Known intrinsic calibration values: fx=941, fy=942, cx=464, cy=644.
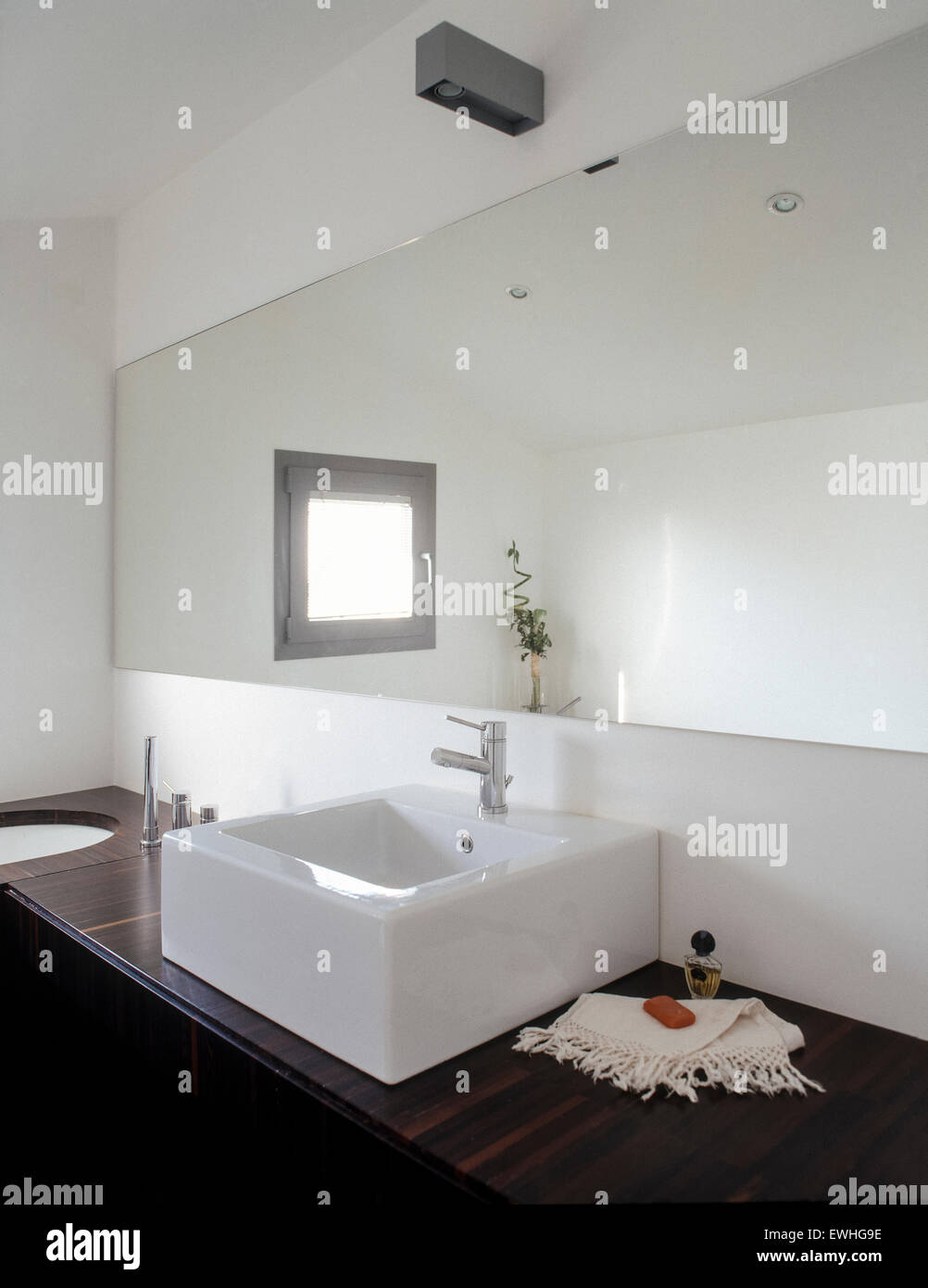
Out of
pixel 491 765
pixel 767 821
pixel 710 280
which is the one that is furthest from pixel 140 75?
pixel 767 821

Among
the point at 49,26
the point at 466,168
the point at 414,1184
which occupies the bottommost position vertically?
the point at 414,1184

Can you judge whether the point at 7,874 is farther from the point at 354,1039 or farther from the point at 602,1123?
the point at 602,1123

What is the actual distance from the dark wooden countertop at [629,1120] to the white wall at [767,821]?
0.06 metres

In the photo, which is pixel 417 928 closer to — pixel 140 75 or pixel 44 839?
pixel 44 839

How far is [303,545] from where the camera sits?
2.12 m

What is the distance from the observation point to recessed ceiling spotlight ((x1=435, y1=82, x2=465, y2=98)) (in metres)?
1.51

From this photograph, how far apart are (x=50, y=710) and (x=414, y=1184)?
219 centimetres

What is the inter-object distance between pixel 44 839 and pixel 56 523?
3.01 feet

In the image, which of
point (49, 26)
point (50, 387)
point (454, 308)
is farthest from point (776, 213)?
point (50, 387)

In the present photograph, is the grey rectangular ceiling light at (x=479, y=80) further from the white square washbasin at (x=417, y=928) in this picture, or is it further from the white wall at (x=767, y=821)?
the white square washbasin at (x=417, y=928)

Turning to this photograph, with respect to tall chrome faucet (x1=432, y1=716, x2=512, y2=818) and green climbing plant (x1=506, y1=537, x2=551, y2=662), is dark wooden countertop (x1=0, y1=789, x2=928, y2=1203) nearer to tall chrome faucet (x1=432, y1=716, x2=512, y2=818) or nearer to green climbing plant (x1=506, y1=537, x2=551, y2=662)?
tall chrome faucet (x1=432, y1=716, x2=512, y2=818)

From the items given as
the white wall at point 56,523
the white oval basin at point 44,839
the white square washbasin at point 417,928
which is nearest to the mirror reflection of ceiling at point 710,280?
the white square washbasin at point 417,928

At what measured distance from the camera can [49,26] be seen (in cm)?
191

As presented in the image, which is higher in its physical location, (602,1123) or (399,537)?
(399,537)
